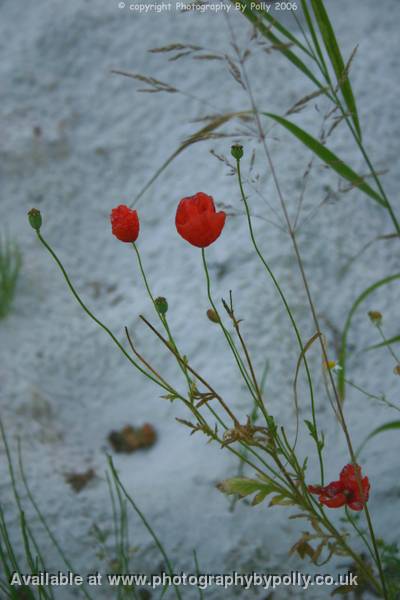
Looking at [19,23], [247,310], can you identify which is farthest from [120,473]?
A: [19,23]

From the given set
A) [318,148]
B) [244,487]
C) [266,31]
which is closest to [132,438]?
[244,487]

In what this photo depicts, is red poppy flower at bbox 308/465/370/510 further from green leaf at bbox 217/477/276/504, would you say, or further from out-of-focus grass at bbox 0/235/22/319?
out-of-focus grass at bbox 0/235/22/319

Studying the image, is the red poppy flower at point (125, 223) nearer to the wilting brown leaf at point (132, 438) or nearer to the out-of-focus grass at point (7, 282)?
the wilting brown leaf at point (132, 438)

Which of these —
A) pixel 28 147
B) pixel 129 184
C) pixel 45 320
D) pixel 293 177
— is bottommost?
pixel 45 320

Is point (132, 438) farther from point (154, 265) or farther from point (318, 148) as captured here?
point (318, 148)

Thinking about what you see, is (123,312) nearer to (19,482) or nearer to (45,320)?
(45,320)

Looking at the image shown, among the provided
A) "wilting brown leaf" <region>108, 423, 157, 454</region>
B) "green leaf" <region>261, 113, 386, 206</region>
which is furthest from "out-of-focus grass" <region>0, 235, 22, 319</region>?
"green leaf" <region>261, 113, 386, 206</region>

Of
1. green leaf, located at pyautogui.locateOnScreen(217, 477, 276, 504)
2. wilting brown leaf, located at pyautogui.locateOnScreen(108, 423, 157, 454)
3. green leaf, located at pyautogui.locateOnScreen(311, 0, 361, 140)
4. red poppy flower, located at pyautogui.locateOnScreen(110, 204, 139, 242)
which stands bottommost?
wilting brown leaf, located at pyautogui.locateOnScreen(108, 423, 157, 454)
